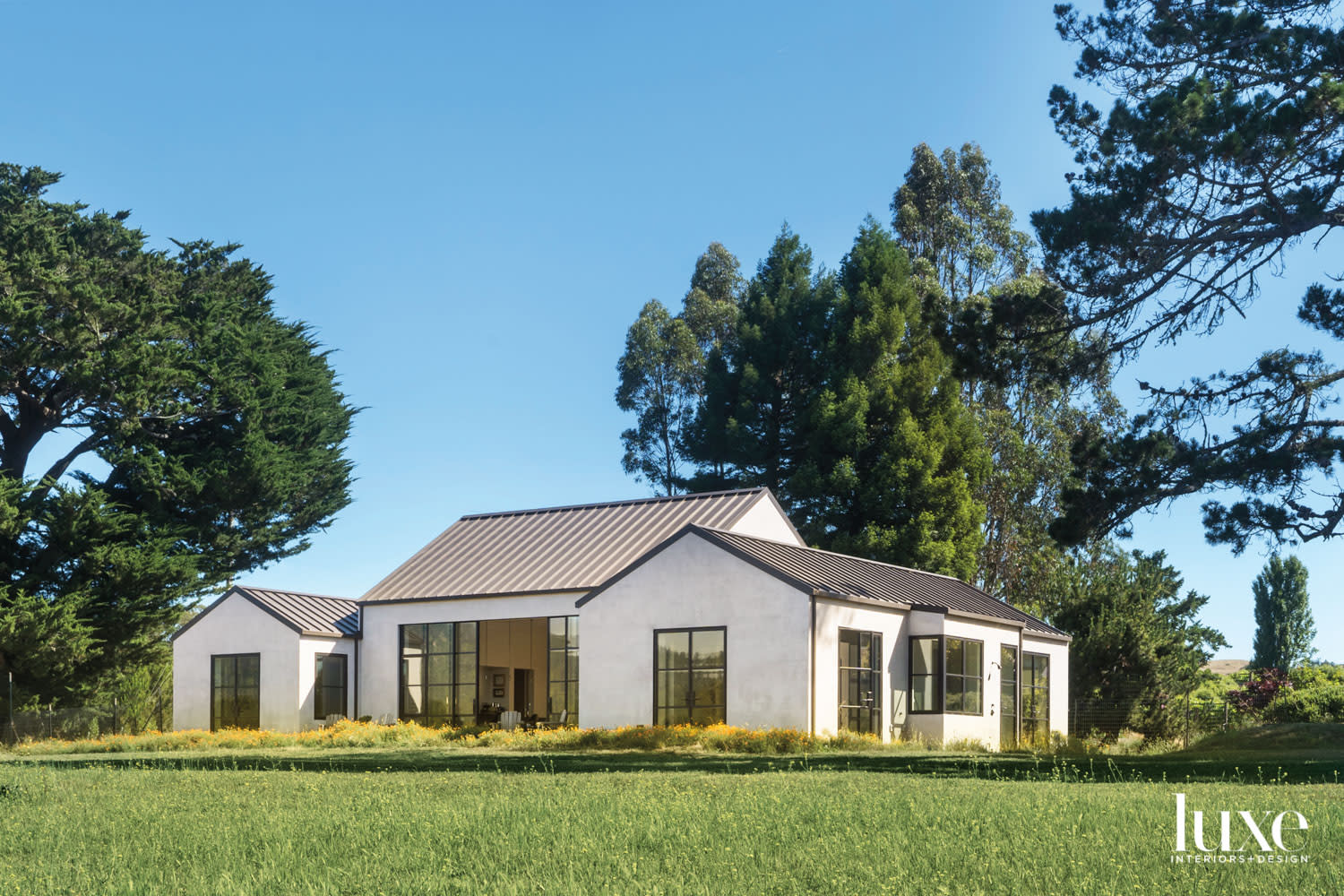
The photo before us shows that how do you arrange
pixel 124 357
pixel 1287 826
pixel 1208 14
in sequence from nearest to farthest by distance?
1. pixel 1287 826
2. pixel 1208 14
3. pixel 124 357

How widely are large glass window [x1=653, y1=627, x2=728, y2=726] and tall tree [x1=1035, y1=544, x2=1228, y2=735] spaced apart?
10947 mm

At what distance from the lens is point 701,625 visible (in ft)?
92.8

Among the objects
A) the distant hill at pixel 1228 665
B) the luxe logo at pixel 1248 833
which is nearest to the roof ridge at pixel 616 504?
the luxe logo at pixel 1248 833

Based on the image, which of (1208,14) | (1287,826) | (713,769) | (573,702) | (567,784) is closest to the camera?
(1287,826)

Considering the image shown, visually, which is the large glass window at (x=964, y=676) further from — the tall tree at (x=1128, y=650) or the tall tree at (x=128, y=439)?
the tall tree at (x=128, y=439)

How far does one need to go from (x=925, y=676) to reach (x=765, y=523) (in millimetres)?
6750

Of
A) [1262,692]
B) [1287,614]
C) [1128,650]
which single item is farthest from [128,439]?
[1287,614]

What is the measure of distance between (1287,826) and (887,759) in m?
10.5

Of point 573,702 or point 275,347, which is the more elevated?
point 275,347

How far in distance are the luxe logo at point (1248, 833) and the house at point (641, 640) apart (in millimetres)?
16162

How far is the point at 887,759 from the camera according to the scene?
20.5 meters

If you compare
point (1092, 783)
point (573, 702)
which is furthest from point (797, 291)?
point (1092, 783)

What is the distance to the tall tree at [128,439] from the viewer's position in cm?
3720

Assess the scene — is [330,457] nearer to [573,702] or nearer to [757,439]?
[757,439]
